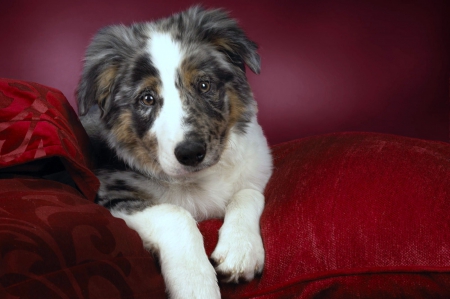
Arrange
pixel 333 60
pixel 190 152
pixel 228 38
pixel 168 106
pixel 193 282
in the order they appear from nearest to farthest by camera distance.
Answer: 1. pixel 193 282
2. pixel 190 152
3. pixel 168 106
4. pixel 228 38
5. pixel 333 60

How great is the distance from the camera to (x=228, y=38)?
7.07 feet

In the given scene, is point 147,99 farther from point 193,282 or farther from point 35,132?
point 193,282

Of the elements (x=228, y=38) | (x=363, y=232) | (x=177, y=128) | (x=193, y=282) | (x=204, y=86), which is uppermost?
(x=228, y=38)

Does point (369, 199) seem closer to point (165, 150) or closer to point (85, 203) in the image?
point (165, 150)

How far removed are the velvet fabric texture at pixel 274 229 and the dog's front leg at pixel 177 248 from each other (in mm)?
57

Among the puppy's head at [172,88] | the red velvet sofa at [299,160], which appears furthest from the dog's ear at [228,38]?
the red velvet sofa at [299,160]

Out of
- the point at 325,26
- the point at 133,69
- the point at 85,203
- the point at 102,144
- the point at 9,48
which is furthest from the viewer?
the point at 325,26

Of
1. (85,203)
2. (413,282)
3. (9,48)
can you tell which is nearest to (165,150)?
(85,203)

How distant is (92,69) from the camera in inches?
82.5

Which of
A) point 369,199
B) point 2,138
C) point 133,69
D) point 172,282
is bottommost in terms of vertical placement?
point 172,282

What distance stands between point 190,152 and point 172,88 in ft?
1.07

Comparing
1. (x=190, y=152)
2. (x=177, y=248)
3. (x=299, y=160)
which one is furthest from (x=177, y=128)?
(x=299, y=160)

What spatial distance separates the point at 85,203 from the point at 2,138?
389 millimetres

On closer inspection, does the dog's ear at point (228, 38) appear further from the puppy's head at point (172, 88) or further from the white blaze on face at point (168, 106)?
the white blaze on face at point (168, 106)
